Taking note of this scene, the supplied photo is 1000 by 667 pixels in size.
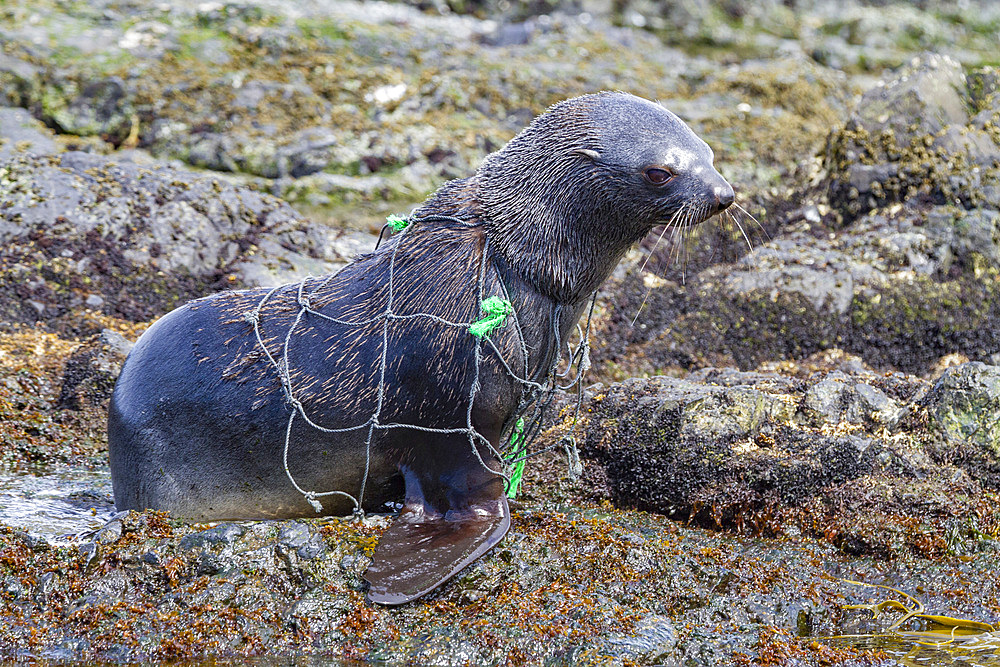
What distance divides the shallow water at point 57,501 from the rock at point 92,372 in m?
0.72

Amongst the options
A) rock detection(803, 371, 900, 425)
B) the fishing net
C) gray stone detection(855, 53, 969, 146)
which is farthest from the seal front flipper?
gray stone detection(855, 53, 969, 146)

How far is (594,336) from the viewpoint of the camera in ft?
28.9

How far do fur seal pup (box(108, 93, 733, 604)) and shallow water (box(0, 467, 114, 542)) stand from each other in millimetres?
344

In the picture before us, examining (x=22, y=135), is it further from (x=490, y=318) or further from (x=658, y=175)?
(x=658, y=175)

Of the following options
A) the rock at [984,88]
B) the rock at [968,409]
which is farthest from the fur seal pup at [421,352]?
the rock at [984,88]

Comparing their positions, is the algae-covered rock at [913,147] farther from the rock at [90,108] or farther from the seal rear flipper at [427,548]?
the rock at [90,108]

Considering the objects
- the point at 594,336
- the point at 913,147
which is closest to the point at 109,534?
the point at 594,336

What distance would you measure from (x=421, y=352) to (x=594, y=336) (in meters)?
4.07

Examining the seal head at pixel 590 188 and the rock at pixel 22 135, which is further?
the rock at pixel 22 135

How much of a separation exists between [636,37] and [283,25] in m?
6.76

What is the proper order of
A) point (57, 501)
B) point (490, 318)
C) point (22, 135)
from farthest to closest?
point (22, 135) < point (57, 501) < point (490, 318)

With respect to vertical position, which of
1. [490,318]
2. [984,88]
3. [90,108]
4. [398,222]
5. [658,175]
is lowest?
[90,108]

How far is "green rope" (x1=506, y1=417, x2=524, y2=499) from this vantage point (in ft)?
17.7

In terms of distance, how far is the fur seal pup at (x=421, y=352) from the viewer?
4.90 m
